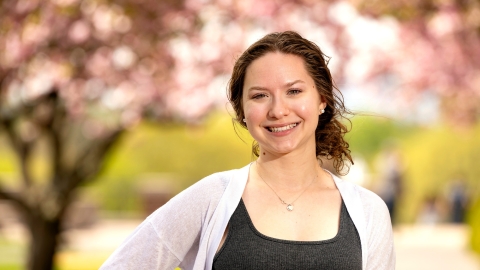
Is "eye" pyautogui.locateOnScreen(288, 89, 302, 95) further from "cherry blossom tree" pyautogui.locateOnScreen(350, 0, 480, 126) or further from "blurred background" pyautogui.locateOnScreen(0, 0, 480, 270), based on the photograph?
"cherry blossom tree" pyautogui.locateOnScreen(350, 0, 480, 126)

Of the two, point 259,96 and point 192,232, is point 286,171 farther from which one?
point 192,232

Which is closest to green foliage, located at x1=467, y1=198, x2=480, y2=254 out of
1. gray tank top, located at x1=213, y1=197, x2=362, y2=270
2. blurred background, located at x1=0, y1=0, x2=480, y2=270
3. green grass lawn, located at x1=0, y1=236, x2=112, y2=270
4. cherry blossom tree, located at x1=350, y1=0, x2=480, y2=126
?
blurred background, located at x1=0, y1=0, x2=480, y2=270

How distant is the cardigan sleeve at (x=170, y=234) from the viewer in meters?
2.62

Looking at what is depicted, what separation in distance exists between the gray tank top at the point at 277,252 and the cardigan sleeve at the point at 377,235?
0.24 feet

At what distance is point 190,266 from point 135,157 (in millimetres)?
23612

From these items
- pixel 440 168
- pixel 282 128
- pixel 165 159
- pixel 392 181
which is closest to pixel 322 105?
pixel 282 128

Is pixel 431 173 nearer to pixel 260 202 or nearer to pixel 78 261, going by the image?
pixel 78 261

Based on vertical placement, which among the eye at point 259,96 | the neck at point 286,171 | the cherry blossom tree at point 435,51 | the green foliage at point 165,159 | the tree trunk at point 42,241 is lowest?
the tree trunk at point 42,241

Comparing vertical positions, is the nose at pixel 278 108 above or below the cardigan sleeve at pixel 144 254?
above

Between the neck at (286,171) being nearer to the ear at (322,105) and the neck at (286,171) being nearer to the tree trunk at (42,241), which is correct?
the ear at (322,105)

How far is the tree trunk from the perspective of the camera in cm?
904

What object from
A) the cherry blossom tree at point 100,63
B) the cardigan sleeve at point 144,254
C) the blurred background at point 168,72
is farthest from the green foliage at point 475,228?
the cardigan sleeve at point 144,254

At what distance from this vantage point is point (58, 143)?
31.5 ft

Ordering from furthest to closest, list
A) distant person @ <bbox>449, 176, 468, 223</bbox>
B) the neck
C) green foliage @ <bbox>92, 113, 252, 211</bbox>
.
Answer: green foliage @ <bbox>92, 113, 252, 211</bbox>, distant person @ <bbox>449, 176, 468, 223</bbox>, the neck
